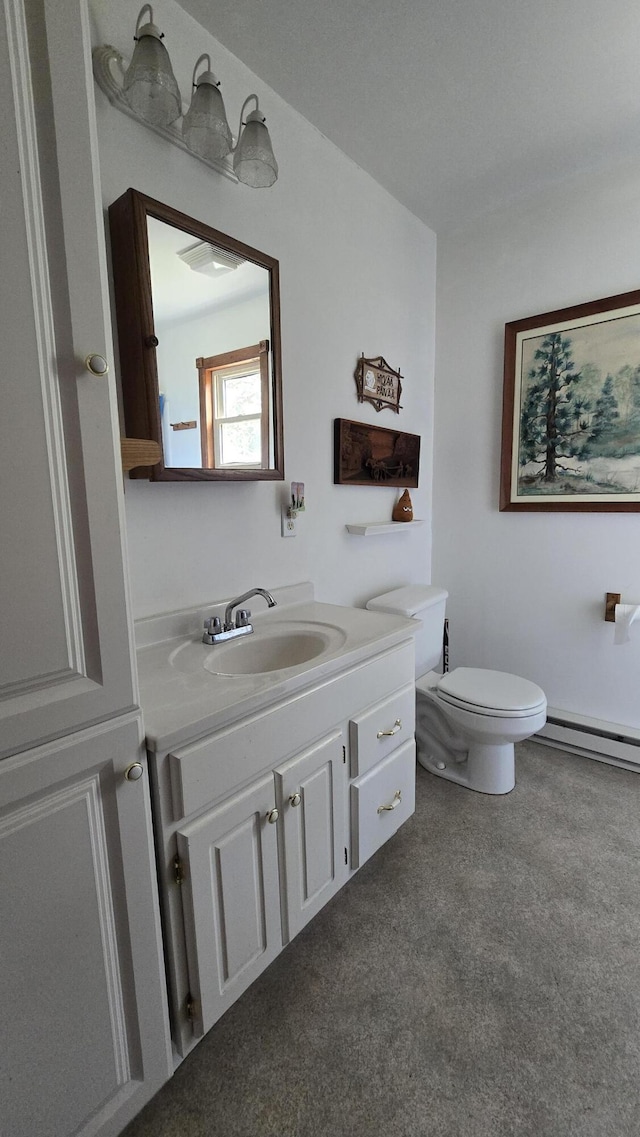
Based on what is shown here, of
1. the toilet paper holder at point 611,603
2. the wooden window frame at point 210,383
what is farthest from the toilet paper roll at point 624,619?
the wooden window frame at point 210,383

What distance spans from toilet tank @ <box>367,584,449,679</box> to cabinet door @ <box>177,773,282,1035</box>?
3.43 feet

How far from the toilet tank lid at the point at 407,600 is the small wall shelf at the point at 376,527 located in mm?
284

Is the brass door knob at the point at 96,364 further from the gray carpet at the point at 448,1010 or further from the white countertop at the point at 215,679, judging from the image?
the gray carpet at the point at 448,1010

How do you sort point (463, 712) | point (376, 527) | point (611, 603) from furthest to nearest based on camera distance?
point (611, 603)
point (376, 527)
point (463, 712)

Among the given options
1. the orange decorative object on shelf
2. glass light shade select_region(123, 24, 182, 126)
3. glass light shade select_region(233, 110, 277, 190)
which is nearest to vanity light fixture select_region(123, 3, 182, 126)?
glass light shade select_region(123, 24, 182, 126)

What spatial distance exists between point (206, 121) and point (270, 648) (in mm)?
1400

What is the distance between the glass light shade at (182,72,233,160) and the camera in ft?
3.81

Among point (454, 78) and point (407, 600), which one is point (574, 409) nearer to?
point (407, 600)

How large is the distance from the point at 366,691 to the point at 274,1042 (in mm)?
811

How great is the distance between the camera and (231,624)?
4.56 feet

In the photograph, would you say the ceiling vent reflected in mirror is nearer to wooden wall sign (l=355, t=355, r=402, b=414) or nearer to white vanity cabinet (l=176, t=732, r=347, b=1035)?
wooden wall sign (l=355, t=355, r=402, b=414)

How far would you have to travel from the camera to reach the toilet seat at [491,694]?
1.76 metres

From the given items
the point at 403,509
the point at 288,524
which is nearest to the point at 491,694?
the point at 403,509

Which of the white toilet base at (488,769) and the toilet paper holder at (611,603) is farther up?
the toilet paper holder at (611,603)
